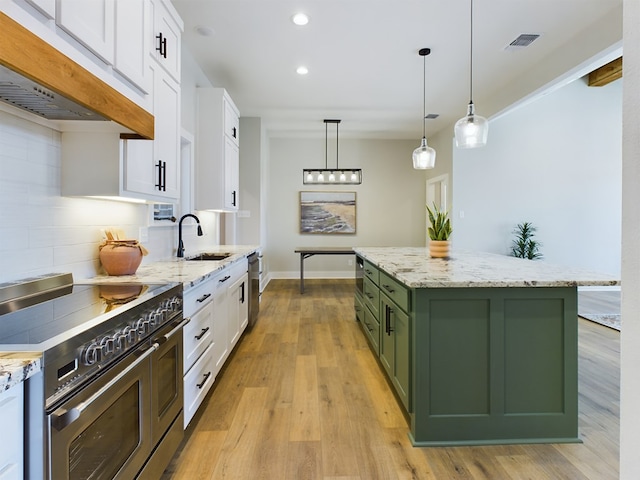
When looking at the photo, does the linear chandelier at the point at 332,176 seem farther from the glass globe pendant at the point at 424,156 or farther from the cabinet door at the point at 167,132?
the cabinet door at the point at 167,132

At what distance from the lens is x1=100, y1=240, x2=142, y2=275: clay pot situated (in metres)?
1.97

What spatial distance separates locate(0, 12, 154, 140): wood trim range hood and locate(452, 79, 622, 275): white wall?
217 inches

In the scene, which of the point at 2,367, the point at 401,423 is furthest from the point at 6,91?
the point at 401,423

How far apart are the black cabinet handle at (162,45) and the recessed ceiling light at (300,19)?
1276 mm

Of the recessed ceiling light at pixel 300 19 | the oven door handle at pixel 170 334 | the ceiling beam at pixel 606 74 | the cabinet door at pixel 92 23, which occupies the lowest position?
the oven door handle at pixel 170 334

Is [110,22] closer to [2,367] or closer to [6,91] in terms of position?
[6,91]

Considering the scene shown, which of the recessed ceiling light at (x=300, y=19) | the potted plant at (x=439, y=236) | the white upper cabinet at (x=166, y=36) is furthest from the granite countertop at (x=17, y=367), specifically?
the recessed ceiling light at (x=300, y=19)

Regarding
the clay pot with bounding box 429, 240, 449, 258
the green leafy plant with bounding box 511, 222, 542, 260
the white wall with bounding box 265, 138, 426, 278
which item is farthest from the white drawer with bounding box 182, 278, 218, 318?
the green leafy plant with bounding box 511, 222, 542, 260

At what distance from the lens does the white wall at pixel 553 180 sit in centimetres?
597

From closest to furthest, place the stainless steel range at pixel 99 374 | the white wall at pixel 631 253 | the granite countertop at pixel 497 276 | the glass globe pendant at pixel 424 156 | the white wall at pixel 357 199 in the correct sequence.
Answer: the white wall at pixel 631 253 → the stainless steel range at pixel 99 374 → the granite countertop at pixel 497 276 → the glass globe pendant at pixel 424 156 → the white wall at pixel 357 199

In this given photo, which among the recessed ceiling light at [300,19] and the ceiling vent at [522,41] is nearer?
the recessed ceiling light at [300,19]

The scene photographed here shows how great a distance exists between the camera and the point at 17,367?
78 centimetres

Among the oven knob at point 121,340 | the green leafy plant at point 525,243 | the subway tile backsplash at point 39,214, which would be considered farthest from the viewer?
the green leafy plant at point 525,243

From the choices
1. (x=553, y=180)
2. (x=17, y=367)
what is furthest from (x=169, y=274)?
(x=553, y=180)
